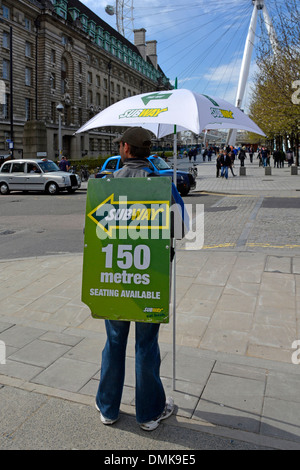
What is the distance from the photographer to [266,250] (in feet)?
27.4

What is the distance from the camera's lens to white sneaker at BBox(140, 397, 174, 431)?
9.89 feet

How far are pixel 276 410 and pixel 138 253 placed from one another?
1.59 m

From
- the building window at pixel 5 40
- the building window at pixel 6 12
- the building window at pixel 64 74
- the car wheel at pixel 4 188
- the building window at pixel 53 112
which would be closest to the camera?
the car wheel at pixel 4 188


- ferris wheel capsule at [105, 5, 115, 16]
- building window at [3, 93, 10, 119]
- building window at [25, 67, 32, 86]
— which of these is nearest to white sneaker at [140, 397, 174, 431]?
building window at [3, 93, 10, 119]

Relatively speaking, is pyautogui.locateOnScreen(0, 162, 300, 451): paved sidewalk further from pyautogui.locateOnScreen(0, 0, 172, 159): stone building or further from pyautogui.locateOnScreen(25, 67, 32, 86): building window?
pyautogui.locateOnScreen(25, 67, 32, 86): building window

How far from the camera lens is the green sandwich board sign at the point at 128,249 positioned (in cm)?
292

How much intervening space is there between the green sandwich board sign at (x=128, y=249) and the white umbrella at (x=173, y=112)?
710mm

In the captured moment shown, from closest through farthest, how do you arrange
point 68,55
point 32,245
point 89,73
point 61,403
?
point 61,403 → point 32,245 → point 68,55 → point 89,73

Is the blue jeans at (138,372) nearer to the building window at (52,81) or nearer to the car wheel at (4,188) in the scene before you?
the car wheel at (4,188)

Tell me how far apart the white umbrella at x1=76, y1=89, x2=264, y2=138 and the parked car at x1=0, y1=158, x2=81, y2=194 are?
18476 millimetres

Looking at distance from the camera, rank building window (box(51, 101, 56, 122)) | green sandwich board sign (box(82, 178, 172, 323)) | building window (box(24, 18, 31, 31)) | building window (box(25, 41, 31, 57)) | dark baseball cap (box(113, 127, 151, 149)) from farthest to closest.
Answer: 1. building window (box(51, 101, 56, 122))
2. building window (box(25, 41, 31, 57))
3. building window (box(24, 18, 31, 31))
4. dark baseball cap (box(113, 127, 151, 149))
5. green sandwich board sign (box(82, 178, 172, 323))

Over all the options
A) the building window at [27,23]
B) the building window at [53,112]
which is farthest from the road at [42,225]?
the building window at [53,112]

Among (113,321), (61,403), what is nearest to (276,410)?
(113,321)
